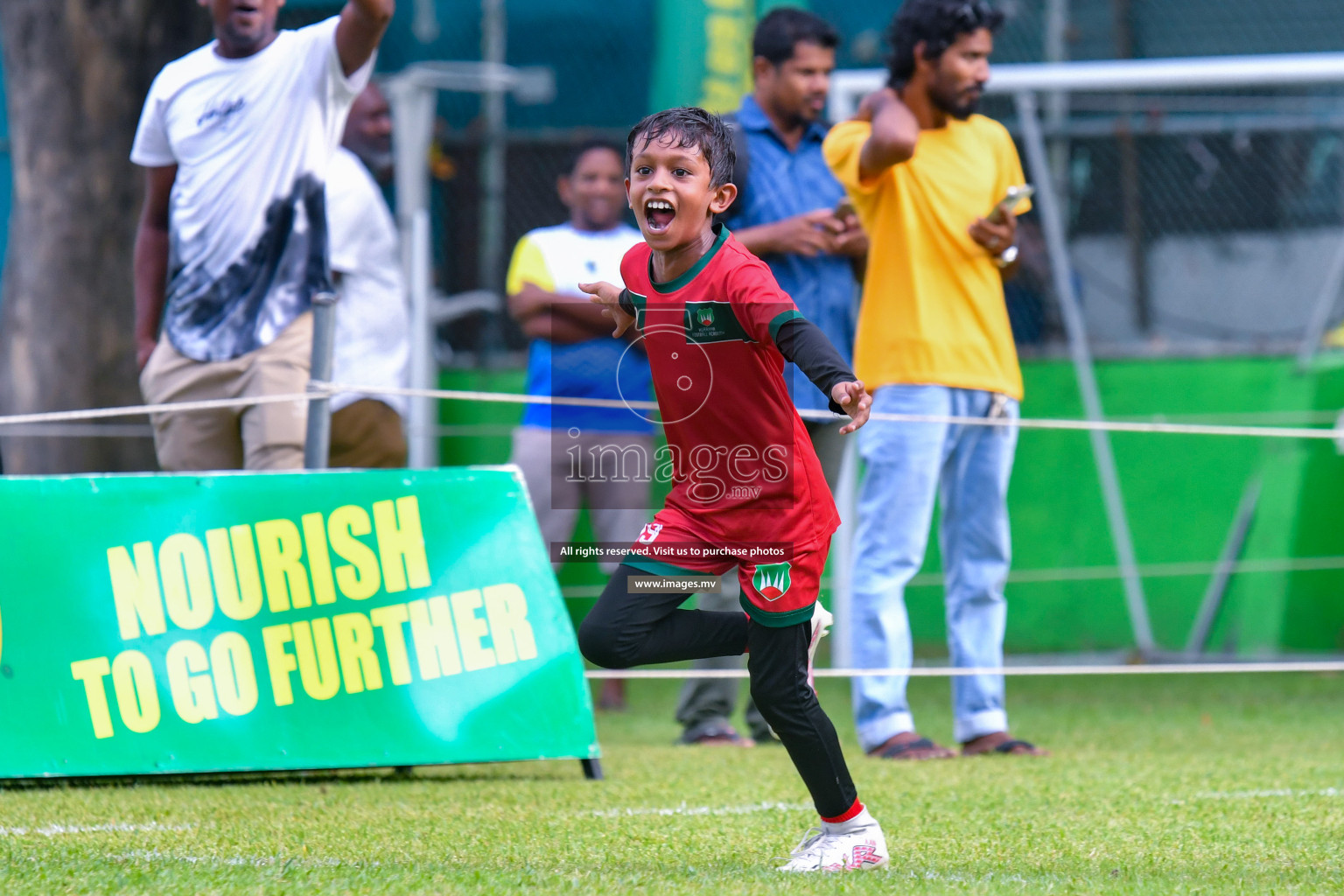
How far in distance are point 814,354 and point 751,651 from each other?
646 millimetres

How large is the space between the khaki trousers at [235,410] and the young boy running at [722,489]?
1.72 metres

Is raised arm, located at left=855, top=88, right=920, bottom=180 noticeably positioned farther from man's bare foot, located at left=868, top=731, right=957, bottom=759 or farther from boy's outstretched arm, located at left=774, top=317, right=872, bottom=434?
Result: boy's outstretched arm, located at left=774, top=317, right=872, bottom=434

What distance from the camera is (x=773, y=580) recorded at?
321 centimetres

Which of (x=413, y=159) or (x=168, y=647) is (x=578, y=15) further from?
(x=168, y=647)

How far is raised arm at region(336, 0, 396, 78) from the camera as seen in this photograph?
4625mm

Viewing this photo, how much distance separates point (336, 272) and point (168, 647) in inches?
86.5

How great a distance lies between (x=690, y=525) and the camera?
3299 millimetres

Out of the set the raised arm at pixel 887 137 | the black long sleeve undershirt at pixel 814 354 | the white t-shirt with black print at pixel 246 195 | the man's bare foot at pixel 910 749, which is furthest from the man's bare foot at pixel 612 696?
the black long sleeve undershirt at pixel 814 354

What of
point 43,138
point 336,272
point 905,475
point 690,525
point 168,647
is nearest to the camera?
point 690,525

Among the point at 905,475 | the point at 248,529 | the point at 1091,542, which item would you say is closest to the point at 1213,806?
the point at 905,475

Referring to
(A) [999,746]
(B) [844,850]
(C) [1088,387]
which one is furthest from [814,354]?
(C) [1088,387]

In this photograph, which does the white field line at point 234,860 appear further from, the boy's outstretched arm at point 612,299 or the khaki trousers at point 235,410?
the khaki trousers at point 235,410

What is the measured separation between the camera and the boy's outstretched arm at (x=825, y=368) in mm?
2887

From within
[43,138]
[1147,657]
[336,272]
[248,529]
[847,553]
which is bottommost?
[1147,657]
